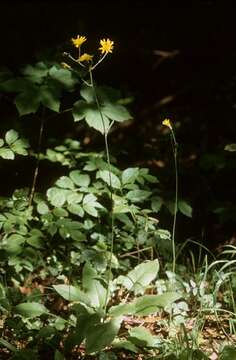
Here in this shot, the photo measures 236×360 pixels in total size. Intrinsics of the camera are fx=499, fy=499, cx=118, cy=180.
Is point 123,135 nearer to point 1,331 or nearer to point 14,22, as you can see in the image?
point 14,22

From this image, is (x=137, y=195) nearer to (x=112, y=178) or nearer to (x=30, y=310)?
(x=112, y=178)

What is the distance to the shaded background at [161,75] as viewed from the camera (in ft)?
13.1

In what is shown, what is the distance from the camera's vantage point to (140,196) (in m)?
2.97

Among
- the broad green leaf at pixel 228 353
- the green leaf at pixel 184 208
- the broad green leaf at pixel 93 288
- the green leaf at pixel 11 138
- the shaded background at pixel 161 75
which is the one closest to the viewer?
the broad green leaf at pixel 228 353

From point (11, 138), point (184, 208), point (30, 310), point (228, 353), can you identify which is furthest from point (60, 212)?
point (228, 353)

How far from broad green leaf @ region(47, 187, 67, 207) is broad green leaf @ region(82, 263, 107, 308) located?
0.48 metres

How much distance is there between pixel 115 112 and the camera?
9.71 feet

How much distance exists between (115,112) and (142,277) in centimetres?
97

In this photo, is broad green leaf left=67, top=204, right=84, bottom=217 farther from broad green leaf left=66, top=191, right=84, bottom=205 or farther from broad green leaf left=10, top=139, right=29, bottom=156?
broad green leaf left=10, top=139, right=29, bottom=156

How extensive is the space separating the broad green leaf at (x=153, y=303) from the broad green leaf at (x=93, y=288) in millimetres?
196

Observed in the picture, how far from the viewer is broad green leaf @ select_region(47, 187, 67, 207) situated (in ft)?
9.78

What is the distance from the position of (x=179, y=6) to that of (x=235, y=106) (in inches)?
62.6

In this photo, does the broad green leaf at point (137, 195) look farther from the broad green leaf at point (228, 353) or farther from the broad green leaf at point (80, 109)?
the broad green leaf at point (228, 353)

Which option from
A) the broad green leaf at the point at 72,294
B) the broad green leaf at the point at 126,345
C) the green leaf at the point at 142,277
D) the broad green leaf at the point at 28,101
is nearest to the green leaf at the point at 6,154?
the broad green leaf at the point at 28,101
